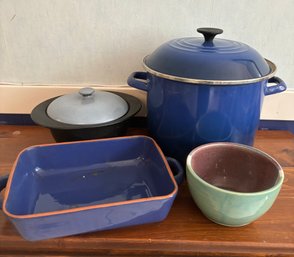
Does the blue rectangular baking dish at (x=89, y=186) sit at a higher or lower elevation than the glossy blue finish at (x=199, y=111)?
lower

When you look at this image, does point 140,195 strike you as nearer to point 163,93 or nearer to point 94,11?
point 163,93

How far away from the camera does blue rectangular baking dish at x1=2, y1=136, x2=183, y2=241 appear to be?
1.22 feet

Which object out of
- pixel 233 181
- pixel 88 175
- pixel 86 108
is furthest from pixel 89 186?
pixel 233 181

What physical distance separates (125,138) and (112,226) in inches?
6.9

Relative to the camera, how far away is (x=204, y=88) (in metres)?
0.45

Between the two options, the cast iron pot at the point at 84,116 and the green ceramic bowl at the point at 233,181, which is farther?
the cast iron pot at the point at 84,116

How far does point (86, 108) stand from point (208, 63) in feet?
0.75

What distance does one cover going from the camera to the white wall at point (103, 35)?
602 millimetres

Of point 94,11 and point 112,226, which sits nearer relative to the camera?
point 112,226

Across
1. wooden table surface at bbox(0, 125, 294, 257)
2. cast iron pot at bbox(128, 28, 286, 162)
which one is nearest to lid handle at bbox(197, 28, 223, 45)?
cast iron pot at bbox(128, 28, 286, 162)

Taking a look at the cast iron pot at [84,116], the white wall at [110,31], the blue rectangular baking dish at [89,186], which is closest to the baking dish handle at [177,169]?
the blue rectangular baking dish at [89,186]

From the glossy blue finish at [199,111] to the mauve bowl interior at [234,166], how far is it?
0.02m

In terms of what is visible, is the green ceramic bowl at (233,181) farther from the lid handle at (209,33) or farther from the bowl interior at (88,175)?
the lid handle at (209,33)

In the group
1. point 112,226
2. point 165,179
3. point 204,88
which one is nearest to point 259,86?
point 204,88
